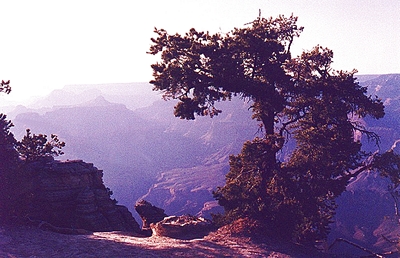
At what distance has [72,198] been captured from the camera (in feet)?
99.1

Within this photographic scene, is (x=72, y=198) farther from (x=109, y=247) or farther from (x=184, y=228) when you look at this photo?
(x=109, y=247)

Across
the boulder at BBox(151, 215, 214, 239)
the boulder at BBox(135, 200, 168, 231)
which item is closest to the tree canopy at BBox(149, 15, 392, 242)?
the boulder at BBox(151, 215, 214, 239)

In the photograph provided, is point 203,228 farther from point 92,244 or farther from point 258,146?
point 92,244

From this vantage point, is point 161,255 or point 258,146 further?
point 258,146

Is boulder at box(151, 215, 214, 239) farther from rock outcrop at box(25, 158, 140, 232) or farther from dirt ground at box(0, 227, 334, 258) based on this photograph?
rock outcrop at box(25, 158, 140, 232)

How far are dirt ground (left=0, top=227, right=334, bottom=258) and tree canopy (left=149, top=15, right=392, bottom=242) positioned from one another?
3380 mm

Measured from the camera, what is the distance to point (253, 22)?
23.0 m

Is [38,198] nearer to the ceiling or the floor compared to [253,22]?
nearer to the floor

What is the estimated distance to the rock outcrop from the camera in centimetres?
2792

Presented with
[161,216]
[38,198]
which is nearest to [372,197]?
[161,216]

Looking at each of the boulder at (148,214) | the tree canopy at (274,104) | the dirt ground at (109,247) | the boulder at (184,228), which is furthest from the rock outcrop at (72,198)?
the tree canopy at (274,104)

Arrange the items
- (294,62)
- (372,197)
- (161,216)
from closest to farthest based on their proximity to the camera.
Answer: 1. (294,62)
2. (161,216)
3. (372,197)

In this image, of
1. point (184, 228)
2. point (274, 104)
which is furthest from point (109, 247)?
point (274, 104)

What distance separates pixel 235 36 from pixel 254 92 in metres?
4.02
